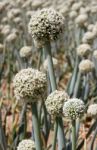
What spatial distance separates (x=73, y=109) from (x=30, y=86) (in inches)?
5.4

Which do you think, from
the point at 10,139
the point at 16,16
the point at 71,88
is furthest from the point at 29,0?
the point at 10,139

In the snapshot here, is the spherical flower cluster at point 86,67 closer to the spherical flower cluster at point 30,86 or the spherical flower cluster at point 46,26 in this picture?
the spherical flower cluster at point 46,26

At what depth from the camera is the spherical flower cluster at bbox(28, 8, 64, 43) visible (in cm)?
137

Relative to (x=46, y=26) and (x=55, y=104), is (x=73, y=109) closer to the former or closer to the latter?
(x=55, y=104)

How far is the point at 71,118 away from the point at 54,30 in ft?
1.15

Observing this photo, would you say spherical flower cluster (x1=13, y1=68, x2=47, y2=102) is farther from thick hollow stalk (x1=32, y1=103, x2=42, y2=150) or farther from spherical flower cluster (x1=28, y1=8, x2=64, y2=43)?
spherical flower cluster (x1=28, y1=8, x2=64, y2=43)

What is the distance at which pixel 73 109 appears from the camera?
115cm

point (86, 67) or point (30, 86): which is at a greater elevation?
point (86, 67)

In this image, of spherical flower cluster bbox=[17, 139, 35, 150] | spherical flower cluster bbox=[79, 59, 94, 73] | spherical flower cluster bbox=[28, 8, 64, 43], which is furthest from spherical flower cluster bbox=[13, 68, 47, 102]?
spherical flower cluster bbox=[79, 59, 94, 73]

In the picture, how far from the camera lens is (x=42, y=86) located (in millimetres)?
1109

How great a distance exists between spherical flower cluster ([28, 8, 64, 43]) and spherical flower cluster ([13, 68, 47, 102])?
0.27 meters

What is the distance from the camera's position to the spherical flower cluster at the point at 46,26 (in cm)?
137

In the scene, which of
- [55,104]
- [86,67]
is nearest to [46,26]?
[55,104]

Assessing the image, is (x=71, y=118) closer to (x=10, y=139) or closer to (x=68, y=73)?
(x=10, y=139)
